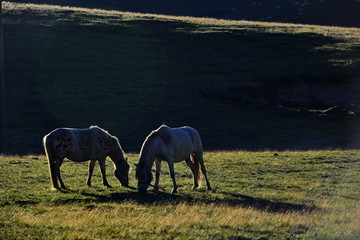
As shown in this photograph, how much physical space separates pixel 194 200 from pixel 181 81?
131 ft

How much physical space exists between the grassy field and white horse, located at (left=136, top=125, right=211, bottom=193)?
540 mm

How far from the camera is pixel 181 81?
191 ft

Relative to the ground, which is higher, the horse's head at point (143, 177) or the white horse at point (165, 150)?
the white horse at point (165, 150)

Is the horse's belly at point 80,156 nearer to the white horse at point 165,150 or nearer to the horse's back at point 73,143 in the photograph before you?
the horse's back at point 73,143

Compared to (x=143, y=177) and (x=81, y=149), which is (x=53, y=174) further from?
(x=143, y=177)

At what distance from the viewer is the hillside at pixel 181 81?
1868 inches

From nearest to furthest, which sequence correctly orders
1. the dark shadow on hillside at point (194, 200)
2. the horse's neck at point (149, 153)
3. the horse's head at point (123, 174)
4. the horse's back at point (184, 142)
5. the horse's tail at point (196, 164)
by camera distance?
the dark shadow on hillside at point (194, 200) → the horse's neck at point (149, 153) → the horse's back at point (184, 142) → the horse's head at point (123, 174) → the horse's tail at point (196, 164)

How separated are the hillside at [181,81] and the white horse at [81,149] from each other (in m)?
20.1

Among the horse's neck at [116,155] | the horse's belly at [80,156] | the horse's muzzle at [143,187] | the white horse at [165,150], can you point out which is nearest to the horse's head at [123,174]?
the horse's neck at [116,155]

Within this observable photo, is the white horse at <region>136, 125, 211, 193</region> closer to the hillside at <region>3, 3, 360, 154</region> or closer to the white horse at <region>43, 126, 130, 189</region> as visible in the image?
the white horse at <region>43, 126, 130, 189</region>

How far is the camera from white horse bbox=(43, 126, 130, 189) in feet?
65.9

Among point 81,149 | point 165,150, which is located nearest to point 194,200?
point 165,150

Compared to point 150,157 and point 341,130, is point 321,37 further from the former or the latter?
point 150,157

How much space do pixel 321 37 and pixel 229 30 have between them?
1152cm
